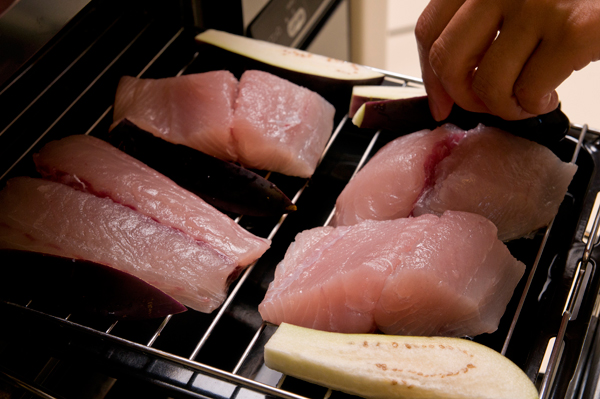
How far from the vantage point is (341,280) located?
4.21ft

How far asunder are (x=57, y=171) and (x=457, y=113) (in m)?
1.14

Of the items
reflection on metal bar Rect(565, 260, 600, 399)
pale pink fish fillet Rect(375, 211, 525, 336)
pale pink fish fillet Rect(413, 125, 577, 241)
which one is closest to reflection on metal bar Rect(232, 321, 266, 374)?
pale pink fish fillet Rect(375, 211, 525, 336)

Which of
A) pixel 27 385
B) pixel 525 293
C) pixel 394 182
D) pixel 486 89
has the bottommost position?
pixel 27 385

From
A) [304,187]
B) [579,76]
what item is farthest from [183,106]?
[579,76]

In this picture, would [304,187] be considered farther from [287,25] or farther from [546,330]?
[287,25]

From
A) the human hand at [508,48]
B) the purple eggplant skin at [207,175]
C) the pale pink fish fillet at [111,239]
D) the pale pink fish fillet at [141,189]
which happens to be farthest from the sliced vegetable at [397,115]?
the pale pink fish fillet at [111,239]

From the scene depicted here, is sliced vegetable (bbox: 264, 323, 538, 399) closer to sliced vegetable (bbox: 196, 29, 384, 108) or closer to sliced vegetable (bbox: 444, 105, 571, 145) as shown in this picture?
sliced vegetable (bbox: 444, 105, 571, 145)

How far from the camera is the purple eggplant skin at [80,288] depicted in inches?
51.2

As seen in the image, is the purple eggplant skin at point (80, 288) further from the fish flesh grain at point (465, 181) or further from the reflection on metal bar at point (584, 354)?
the reflection on metal bar at point (584, 354)

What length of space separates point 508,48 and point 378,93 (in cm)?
61

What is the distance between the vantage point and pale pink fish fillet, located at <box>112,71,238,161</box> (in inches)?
68.0

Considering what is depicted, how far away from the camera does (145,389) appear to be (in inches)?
49.1

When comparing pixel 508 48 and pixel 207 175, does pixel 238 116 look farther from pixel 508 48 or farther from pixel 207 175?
pixel 508 48

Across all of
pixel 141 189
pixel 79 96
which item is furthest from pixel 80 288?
pixel 79 96
